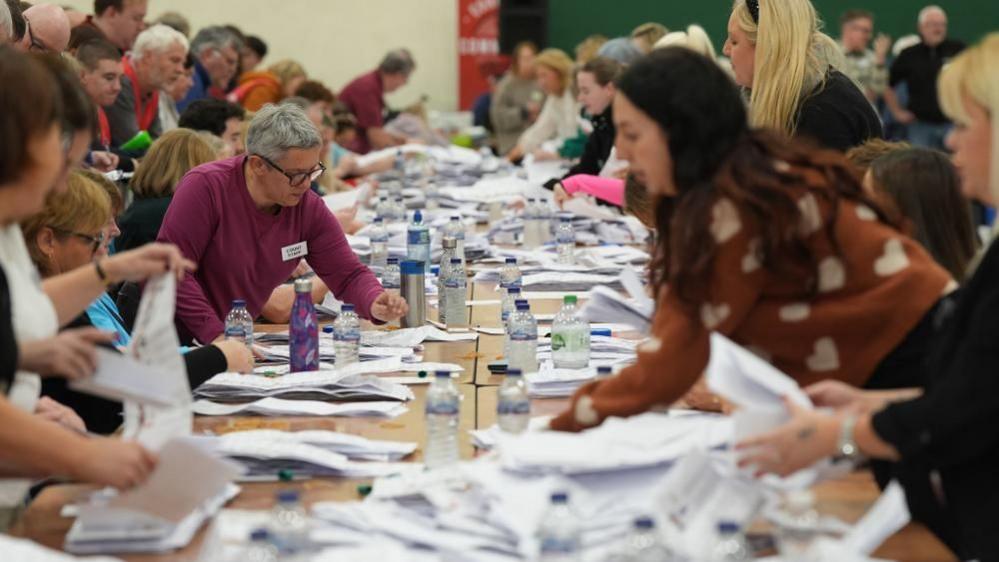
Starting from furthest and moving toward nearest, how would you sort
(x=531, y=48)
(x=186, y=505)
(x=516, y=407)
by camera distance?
(x=531, y=48) → (x=516, y=407) → (x=186, y=505)

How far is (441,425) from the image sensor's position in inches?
106

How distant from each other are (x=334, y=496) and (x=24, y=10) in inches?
151

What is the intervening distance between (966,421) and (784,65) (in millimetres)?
2431

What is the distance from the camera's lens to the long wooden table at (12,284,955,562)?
2.24 meters

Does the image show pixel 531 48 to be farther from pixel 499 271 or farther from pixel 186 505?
pixel 186 505

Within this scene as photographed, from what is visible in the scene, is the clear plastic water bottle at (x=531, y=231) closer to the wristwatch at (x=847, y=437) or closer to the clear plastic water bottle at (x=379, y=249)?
the clear plastic water bottle at (x=379, y=249)

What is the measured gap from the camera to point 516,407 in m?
2.74

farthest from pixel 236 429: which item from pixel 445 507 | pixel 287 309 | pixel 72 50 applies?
pixel 72 50

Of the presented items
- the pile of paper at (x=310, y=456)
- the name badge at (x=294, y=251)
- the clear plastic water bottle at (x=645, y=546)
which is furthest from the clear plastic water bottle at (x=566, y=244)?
the clear plastic water bottle at (x=645, y=546)

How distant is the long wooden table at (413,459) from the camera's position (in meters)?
2.24

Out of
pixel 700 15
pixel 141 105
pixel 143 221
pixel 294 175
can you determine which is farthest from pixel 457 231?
pixel 700 15

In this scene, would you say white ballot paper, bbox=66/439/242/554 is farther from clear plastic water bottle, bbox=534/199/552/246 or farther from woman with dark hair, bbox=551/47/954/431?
clear plastic water bottle, bbox=534/199/552/246

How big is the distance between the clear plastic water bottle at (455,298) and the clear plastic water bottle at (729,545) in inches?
86.7

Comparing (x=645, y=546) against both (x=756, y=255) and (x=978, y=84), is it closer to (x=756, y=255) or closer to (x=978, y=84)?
(x=756, y=255)
